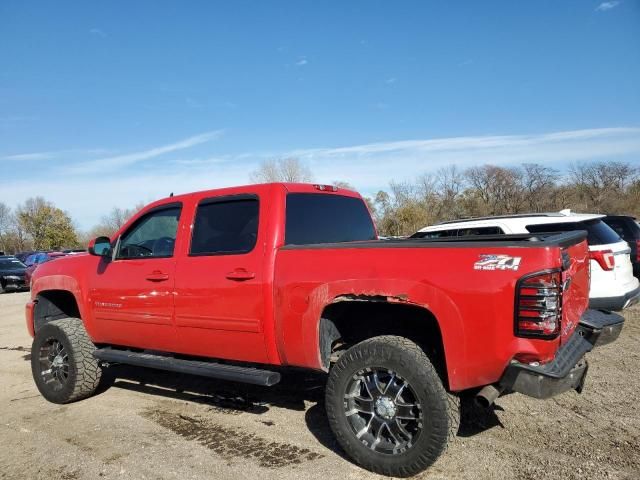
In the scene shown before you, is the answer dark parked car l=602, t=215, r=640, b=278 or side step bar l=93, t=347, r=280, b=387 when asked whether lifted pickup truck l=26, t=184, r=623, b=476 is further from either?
dark parked car l=602, t=215, r=640, b=278

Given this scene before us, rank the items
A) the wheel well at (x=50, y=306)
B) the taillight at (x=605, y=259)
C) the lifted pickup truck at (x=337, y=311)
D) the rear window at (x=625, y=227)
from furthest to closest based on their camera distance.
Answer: the rear window at (x=625, y=227) < the taillight at (x=605, y=259) < the wheel well at (x=50, y=306) < the lifted pickup truck at (x=337, y=311)

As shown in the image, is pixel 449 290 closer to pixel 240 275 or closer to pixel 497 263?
pixel 497 263

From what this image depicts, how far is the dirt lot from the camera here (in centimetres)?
352

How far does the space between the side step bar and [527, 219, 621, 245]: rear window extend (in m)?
4.71

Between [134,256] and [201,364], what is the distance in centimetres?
138

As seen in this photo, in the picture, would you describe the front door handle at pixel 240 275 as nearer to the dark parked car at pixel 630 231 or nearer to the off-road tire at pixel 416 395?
the off-road tire at pixel 416 395

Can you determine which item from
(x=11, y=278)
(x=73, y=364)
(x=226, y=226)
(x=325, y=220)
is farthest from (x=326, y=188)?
(x=11, y=278)

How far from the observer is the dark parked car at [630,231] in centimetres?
913

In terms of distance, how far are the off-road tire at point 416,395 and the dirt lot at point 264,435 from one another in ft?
0.56

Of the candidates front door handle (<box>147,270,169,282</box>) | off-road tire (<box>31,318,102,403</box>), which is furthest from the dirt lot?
front door handle (<box>147,270,169,282</box>)

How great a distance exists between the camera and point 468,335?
306cm

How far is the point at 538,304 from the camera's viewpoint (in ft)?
9.43

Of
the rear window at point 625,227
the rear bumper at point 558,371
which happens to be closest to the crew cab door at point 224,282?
the rear bumper at point 558,371

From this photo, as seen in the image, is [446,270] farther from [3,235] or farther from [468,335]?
[3,235]
